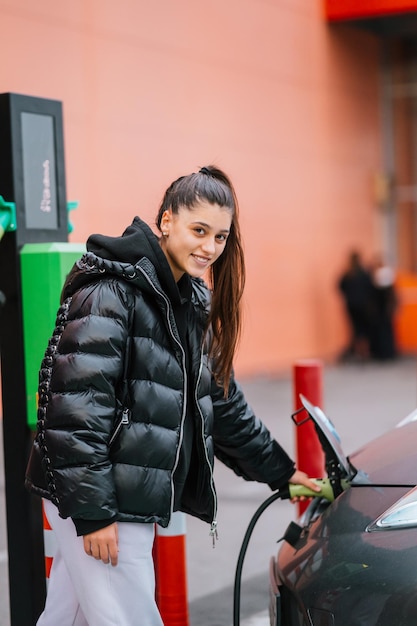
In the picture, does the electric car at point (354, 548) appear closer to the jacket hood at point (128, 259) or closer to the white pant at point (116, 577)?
the white pant at point (116, 577)

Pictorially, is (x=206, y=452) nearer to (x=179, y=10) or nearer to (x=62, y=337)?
(x=62, y=337)

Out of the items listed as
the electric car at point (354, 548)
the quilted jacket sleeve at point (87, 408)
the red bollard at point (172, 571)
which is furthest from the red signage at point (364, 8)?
the quilted jacket sleeve at point (87, 408)

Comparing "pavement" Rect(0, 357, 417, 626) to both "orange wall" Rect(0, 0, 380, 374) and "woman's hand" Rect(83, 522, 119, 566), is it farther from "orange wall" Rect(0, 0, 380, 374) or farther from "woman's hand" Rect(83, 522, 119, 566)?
"woman's hand" Rect(83, 522, 119, 566)

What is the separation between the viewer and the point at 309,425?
4668 millimetres

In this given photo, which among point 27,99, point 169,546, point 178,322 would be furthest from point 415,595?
point 27,99

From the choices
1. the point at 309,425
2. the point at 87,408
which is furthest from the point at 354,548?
the point at 309,425

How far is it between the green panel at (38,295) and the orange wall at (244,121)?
6.68 metres

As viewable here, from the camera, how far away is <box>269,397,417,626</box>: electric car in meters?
2.63

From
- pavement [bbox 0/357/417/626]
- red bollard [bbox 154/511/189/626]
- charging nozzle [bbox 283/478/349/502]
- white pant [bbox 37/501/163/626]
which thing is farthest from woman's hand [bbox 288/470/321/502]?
pavement [bbox 0/357/417/626]

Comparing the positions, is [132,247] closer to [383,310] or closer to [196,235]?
[196,235]

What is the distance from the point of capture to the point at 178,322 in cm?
289

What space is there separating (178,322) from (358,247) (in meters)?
15.4

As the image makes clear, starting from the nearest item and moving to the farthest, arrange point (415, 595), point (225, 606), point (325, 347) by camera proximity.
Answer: point (415, 595), point (225, 606), point (325, 347)

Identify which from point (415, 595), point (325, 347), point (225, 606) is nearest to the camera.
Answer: point (415, 595)
